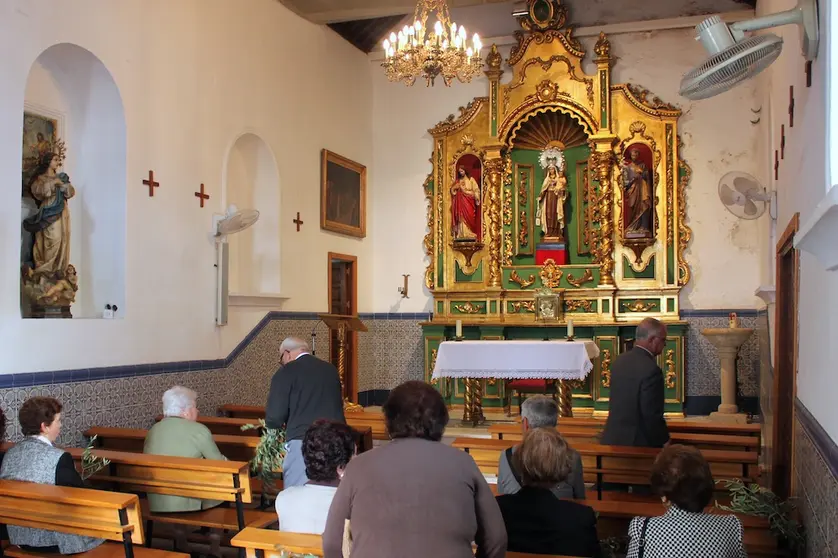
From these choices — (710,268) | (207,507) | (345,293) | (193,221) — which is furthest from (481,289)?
(207,507)

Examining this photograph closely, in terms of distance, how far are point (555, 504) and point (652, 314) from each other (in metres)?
9.02

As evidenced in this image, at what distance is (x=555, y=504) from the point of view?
314 centimetres

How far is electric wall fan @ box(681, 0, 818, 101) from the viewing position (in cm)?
351

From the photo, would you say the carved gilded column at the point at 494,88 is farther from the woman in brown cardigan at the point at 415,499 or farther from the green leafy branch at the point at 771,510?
the woman in brown cardigan at the point at 415,499

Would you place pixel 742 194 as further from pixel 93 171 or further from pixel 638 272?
pixel 93 171

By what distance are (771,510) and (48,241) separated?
19.5 feet

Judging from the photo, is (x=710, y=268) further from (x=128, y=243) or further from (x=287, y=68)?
(x=128, y=243)

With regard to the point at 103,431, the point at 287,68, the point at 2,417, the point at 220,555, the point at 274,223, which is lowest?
the point at 220,555

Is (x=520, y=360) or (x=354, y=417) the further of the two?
(x=520, y=360)

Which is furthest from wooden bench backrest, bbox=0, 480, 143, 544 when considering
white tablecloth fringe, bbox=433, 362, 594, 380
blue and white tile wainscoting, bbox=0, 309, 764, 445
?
white tablecloth fringe, bbox=433, 362, 594, 380

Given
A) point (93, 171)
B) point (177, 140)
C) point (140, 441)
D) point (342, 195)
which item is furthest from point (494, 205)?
point (140, 441)

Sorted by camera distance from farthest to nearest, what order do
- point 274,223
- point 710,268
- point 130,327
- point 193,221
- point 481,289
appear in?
point 481,289 < point 710,268 < point 274,223 < point 193,221 < point 130,327

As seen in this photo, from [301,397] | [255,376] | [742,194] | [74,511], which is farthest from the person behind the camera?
[255,376]

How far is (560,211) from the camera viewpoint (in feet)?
40.2
